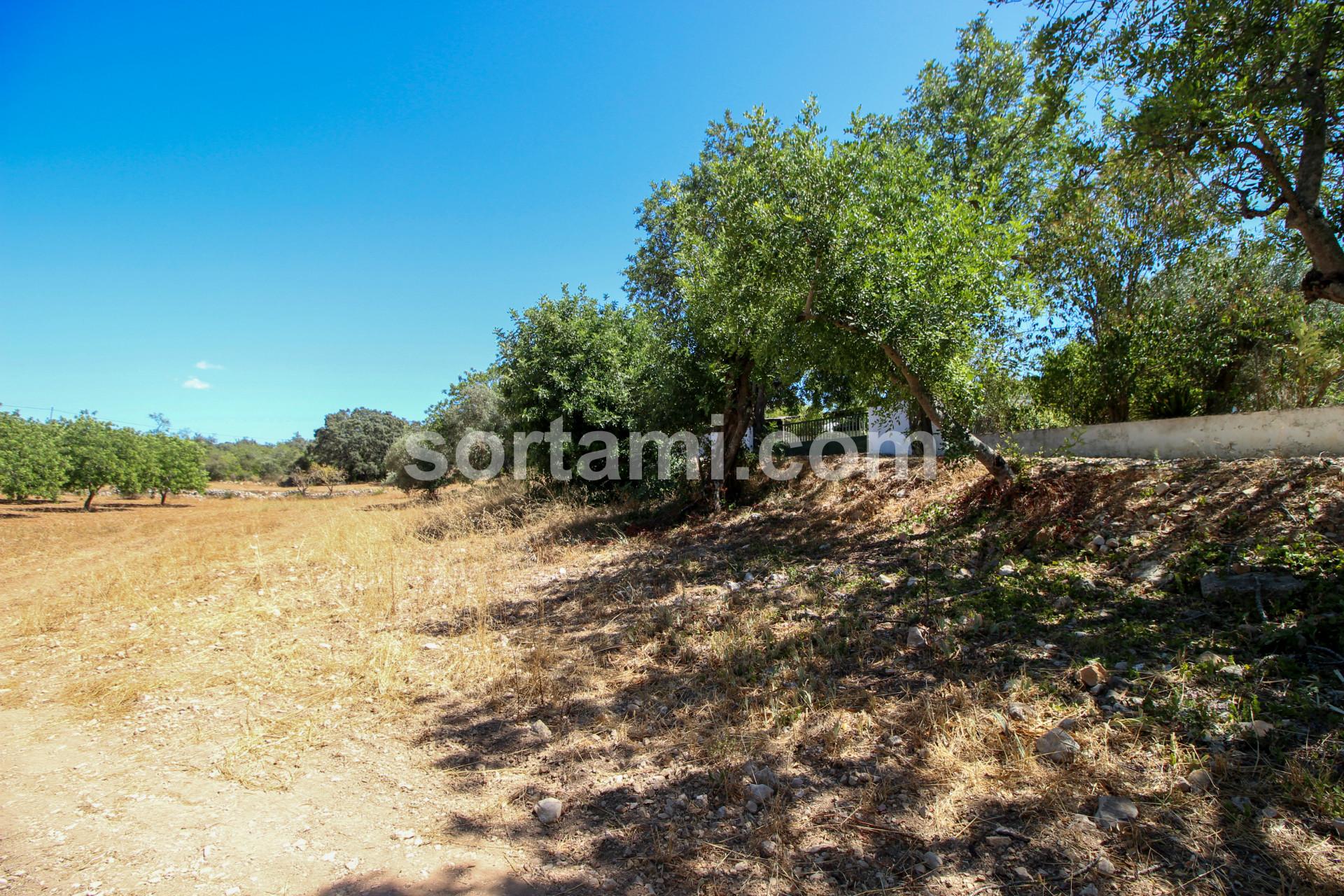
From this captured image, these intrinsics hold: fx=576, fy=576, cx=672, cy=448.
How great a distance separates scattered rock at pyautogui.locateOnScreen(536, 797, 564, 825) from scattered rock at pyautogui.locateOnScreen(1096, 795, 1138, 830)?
8.79ft

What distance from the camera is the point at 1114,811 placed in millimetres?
2723

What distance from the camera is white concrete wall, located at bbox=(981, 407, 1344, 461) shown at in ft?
22.9

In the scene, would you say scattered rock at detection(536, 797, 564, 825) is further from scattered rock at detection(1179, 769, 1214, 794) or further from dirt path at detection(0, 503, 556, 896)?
scattered rock at detection(1179, 769, 1214, 794)

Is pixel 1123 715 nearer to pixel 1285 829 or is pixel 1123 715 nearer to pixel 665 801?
pixel 1285 829

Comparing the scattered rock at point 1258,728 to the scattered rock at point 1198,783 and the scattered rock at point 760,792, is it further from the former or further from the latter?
the scattered rock at point 760,792

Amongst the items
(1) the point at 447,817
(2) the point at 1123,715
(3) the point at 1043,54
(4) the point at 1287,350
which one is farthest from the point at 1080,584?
(4) the point at 1287,350

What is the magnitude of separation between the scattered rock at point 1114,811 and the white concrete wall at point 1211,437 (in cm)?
574

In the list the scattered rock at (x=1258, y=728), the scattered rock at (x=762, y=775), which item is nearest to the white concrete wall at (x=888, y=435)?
the scattered rock at (x=1258, y=728)

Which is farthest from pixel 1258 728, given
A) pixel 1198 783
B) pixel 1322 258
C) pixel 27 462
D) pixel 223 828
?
pixel 27 462

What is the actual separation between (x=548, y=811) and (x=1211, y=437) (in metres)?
9.53

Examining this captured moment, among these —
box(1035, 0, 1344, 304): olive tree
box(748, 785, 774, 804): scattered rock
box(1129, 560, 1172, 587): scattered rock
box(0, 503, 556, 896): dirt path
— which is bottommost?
box(0, 503, 556, 896): dirt path

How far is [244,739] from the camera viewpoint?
412 centimetres

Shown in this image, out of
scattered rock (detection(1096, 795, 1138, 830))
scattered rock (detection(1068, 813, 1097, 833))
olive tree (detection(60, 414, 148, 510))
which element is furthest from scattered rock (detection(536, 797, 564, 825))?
olive tree (detection(60, 414, 148, 510))

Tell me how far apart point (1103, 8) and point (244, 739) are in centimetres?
955
